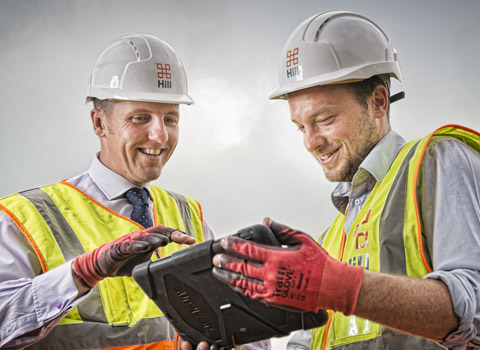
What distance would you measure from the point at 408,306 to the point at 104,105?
9.33 feet

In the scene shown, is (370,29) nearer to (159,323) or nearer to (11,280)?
(159,323)

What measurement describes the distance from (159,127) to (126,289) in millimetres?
1274

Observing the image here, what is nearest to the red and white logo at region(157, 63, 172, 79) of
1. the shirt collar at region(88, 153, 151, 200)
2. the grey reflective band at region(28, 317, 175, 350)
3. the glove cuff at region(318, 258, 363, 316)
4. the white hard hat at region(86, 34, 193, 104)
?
the white hard hat at region(86, 34, 193, 104)

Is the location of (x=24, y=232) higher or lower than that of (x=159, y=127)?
lower

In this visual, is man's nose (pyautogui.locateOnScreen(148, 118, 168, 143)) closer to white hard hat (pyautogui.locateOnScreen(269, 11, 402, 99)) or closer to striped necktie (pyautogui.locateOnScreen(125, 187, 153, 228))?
striped necktie (pyautogui.locateOnScreen(125, 187, 153, 228))

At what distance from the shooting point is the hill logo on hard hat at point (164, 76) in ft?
13.7

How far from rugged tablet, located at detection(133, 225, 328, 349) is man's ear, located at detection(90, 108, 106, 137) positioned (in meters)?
1.97

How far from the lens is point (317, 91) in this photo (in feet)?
11.4

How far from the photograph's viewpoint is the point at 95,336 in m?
3.32

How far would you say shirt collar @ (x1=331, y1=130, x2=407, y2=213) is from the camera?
10.5 ft

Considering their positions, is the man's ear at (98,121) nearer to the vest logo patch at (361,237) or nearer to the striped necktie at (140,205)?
the striped necktie at (140,205)

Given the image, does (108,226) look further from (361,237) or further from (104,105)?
(361,237)

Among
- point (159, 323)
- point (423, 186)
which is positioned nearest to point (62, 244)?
point (159, 323)

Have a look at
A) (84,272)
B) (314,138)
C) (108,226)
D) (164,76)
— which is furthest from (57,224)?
(314,138)
